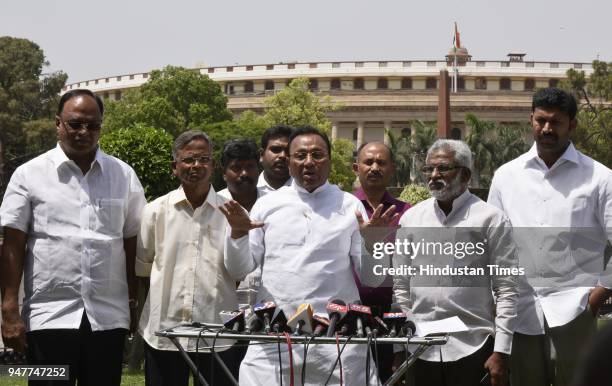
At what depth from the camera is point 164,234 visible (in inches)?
217

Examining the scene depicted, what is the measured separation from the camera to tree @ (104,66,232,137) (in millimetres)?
52375

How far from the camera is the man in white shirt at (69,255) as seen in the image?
5.07 meters

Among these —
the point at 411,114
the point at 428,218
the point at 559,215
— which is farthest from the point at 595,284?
the point at 411,114

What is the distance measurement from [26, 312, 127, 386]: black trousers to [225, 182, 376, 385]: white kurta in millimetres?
732

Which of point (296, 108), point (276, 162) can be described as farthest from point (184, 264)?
point (296, 108)

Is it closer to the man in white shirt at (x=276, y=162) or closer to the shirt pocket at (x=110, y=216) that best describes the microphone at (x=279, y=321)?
the shirt pocket at (x=110, y=216)

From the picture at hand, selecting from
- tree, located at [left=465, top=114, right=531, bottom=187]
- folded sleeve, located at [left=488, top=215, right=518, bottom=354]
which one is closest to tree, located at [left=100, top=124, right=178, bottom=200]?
folded sleeve, located at [left=488, top=215, right=518, bottom=354]

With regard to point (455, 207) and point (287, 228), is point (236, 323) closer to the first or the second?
point (287, 228)

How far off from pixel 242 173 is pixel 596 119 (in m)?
31.5

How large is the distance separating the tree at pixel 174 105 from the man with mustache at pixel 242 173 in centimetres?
4558

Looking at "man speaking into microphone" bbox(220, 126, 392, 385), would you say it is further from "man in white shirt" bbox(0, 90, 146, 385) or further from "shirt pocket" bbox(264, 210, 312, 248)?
"man in white shirt" bbox(0, 90, 146, 385)

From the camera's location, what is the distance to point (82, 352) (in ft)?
16.9

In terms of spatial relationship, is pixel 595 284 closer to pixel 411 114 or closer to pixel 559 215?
pixel 559 215

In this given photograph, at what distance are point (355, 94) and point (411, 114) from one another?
465 cm
